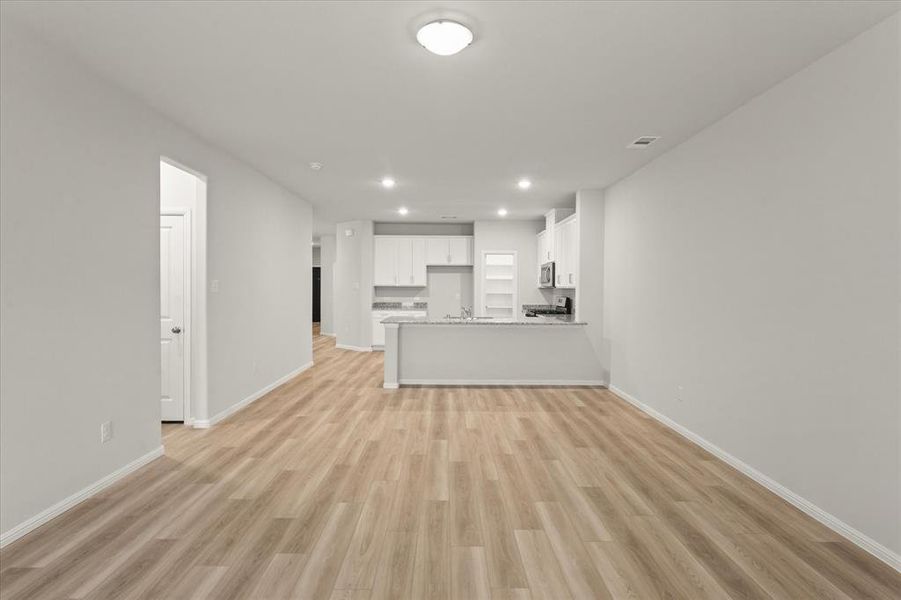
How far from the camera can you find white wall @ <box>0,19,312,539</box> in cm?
229

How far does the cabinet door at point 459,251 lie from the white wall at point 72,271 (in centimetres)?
557

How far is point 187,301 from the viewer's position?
4164 mm

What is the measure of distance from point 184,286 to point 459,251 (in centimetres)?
575

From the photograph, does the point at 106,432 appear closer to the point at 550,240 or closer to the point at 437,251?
the point at 550,240

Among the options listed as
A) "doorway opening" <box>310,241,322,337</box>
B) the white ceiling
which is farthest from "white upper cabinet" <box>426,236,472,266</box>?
"doorway opening" <box>310,241,322,337</box>

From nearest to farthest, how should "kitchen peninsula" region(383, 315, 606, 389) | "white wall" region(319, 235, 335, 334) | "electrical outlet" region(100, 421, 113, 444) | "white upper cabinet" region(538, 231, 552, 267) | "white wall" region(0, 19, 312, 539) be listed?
"white wall" region(0, 19, 312, 539), "electrical outlet" region(100, 421, 113, 444), "kitchen peninsula" region(383, 315, 606, 389), "white upper cabinet" region(538, 231, 552, 267), "white wall" region(319, 235, 335, 334)

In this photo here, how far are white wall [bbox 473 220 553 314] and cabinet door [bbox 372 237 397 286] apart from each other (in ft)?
5.53

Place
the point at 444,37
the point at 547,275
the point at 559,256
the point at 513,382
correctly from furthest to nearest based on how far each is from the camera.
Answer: the point at 547,275 → the point at 559,256 → the point at 513,382 → the point at 444,37

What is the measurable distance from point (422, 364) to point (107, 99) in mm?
4199

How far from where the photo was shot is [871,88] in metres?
2.29

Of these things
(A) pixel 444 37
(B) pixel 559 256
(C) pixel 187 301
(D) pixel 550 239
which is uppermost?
(A) pixel 444 37

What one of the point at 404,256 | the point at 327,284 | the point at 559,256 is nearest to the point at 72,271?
the point at 559,256

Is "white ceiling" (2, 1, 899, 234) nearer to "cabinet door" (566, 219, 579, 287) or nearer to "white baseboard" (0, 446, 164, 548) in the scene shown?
"cabinet door" (566, 219, 579, 287)

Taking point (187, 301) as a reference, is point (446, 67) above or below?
above
